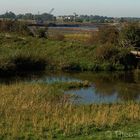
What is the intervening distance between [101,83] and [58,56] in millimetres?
11932

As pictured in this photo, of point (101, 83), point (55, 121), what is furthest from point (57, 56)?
point (55, 121)

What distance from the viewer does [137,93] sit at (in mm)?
31125

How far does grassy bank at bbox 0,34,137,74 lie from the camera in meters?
41.6

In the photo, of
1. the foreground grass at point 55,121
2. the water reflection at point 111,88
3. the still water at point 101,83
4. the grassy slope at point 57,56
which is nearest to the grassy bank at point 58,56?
the grassy slope at point 57,56

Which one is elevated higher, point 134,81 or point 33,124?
point 33,124

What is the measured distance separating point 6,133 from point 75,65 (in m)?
30.7

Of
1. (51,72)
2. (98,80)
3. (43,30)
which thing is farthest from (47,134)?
(43,30)

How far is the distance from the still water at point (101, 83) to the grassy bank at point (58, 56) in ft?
6.98

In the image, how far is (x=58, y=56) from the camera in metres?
47.4

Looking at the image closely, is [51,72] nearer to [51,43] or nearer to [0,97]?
[51,43]

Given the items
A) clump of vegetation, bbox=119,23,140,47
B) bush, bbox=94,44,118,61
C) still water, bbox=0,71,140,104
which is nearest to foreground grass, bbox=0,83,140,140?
still water, bbox=0,71,140,104

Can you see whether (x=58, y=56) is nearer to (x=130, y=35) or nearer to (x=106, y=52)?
(x=106, y=52)

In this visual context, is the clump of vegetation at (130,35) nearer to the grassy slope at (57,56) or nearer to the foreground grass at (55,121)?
the grassy slope at (57,56)

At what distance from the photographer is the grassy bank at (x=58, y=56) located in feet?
137
